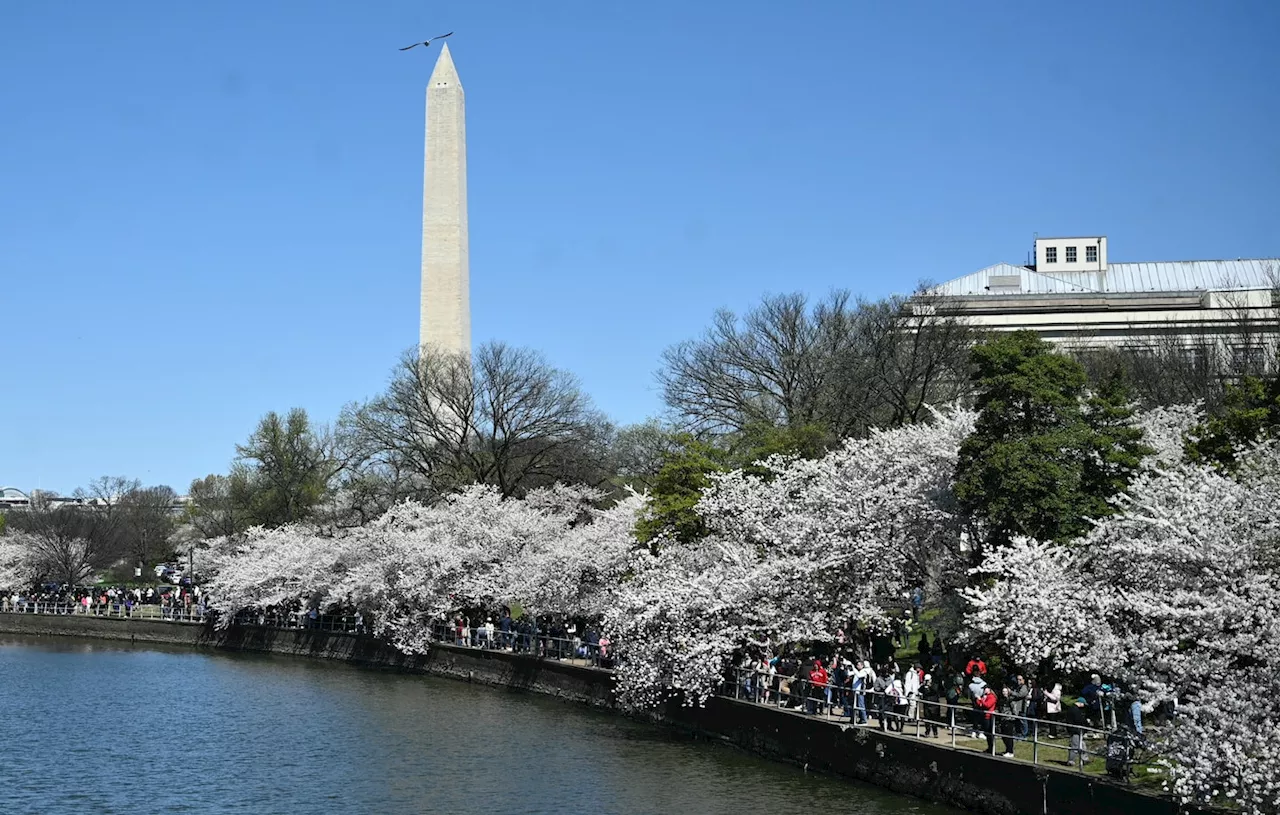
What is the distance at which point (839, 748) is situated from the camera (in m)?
31.6

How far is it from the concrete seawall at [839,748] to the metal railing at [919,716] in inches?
17.8

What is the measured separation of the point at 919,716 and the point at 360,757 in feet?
43.9

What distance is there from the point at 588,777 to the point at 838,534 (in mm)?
8502

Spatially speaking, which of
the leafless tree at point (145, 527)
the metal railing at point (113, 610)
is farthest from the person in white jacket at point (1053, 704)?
the leafless tree at point (145, 527)

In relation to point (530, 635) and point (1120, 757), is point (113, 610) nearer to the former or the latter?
point (530, 635)

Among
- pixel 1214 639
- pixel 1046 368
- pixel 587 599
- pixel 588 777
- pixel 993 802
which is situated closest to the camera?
pixel 1214 639

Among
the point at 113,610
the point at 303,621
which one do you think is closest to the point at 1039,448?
the point at 303,621

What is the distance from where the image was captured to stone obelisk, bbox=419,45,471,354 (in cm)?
7306

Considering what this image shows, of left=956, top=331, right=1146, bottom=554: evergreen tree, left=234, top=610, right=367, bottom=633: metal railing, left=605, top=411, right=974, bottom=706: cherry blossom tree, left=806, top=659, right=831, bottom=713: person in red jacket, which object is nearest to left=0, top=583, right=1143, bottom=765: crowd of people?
left=806, top=659, right=831, bottom=713: person in red jacket

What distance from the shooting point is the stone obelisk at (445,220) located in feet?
240

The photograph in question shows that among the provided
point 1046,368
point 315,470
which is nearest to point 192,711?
point 1046,368

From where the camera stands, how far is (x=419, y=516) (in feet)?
215

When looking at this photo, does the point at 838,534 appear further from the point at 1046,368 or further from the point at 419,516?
the point at 419,516

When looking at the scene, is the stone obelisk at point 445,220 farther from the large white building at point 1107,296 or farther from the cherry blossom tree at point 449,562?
the large white building at point 1107,296
